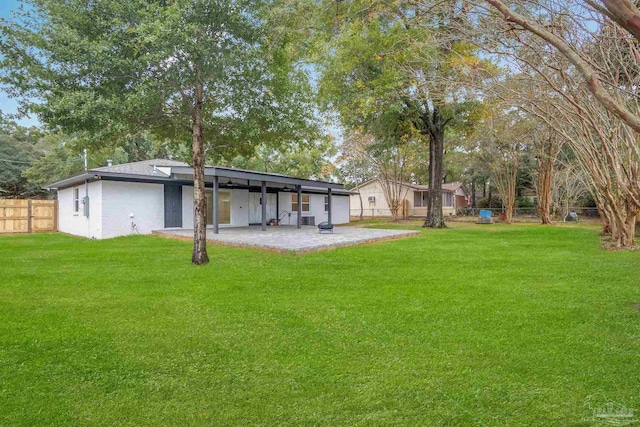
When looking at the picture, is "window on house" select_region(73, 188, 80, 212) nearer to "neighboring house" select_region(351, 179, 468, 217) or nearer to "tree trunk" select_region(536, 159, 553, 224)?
"neighboring house" select_region(351, 179, 468, 217)

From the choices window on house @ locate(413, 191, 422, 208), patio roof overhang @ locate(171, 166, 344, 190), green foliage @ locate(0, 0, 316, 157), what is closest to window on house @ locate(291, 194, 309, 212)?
patio roof overhang @ locate(171, 166, 344, 190)

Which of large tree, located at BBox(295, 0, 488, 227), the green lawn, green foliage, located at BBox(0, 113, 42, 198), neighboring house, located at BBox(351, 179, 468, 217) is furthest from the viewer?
neighboring house, located at BBox(351, 179, 468, 217)

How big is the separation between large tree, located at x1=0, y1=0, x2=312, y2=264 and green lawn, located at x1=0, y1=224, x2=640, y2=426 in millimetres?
3158

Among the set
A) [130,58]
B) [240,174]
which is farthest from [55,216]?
[130,58]

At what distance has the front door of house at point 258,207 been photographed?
18812 mm

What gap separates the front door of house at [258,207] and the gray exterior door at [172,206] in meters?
3.79

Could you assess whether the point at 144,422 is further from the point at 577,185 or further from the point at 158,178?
the point at 577,185

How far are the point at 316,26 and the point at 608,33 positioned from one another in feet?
17.3

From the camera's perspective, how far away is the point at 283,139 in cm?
1202

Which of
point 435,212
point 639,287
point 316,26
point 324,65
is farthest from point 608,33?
point 435,212

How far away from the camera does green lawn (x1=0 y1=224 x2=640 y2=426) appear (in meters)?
2.48

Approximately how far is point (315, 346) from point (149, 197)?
13.3m

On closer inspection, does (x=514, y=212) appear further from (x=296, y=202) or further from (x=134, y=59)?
(x=134, y=59)

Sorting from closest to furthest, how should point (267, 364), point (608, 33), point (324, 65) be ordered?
→ point (267, 364), point (608, 33), point (324, 65)
